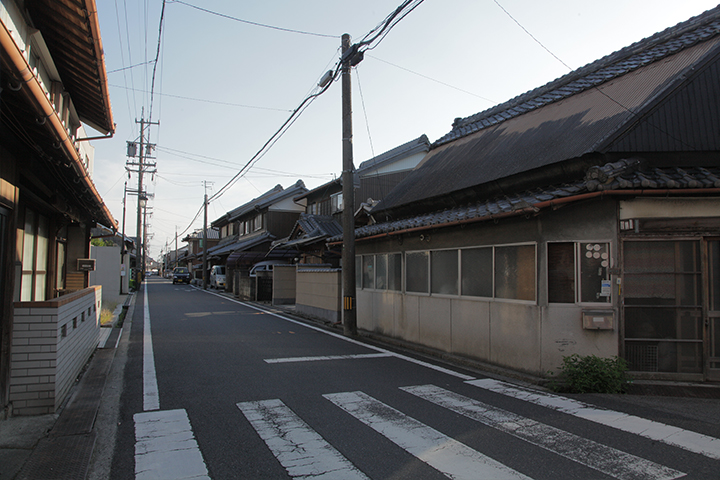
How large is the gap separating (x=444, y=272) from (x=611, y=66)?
6.22 meters

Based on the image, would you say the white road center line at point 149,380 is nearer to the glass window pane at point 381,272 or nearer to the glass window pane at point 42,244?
the glass window pane at point 42,244

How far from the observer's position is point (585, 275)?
298 inches

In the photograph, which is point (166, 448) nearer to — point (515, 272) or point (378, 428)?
point (378, 428)

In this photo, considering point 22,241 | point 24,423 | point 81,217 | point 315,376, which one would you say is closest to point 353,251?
point 315,376

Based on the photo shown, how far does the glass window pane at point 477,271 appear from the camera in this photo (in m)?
9.10

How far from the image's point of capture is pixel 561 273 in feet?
25.3

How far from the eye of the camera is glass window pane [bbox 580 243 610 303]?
24.5 ft

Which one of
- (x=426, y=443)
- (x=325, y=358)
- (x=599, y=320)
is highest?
(x=599, y=320)

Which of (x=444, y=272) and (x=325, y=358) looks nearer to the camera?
(x=325, y=358)

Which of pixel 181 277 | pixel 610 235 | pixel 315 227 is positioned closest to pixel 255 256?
pixel 315 227

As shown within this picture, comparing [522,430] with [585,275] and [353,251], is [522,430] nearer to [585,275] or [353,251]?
[585,275]

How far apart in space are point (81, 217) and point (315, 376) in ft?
22.9

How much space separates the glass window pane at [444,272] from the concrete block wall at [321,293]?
18.4ft

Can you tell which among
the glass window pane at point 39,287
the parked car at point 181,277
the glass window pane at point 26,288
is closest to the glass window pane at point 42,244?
the glass window pane at point 39,287
